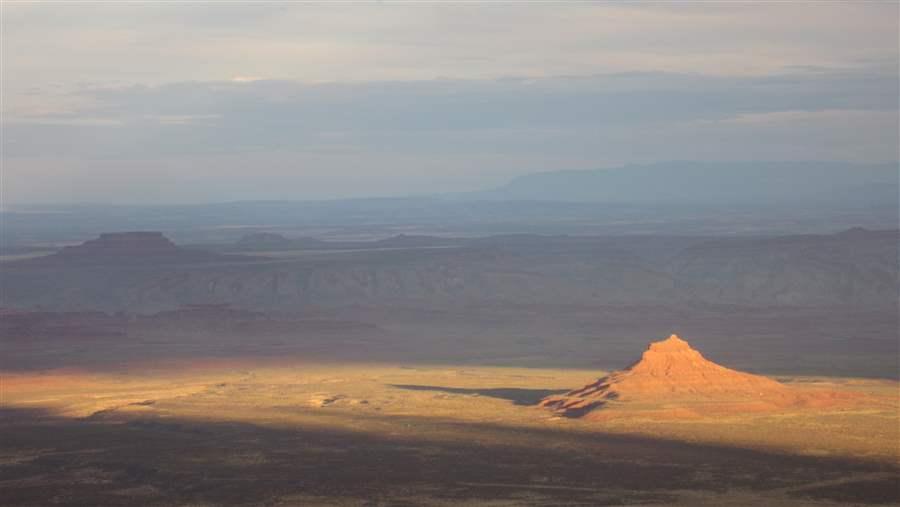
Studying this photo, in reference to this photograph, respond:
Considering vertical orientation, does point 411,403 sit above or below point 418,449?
above

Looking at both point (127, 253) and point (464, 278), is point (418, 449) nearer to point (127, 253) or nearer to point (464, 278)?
point (464, 278)

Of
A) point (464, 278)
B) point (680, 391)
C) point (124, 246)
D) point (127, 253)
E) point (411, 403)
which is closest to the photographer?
point (680, 391)

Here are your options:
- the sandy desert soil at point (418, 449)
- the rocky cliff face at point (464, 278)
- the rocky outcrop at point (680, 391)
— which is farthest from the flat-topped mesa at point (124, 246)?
the rocky outcrop at point (680, 391)

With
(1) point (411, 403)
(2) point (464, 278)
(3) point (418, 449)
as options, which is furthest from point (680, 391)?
(2) point (464, 278)

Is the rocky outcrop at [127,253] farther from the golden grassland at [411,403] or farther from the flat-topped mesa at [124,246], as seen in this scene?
the golden grassland at [411,403]

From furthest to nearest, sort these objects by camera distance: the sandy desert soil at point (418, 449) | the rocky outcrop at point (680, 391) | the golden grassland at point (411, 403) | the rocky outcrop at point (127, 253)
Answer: the rocky outcrop at point (127, 253) < the rocky outcrop at point (680, 391) < the golden grassland at point (411, 403) < the sandy desert soil at point (418, 449)

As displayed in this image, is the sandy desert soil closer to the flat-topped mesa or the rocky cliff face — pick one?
the rocky cliff face

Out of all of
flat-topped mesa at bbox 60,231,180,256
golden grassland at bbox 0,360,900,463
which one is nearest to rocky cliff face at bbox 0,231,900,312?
flat-topped mesa at bbox 60,231,180,256
